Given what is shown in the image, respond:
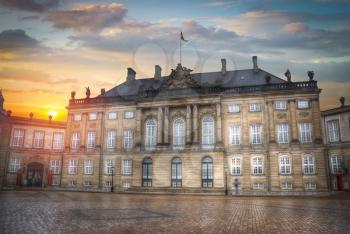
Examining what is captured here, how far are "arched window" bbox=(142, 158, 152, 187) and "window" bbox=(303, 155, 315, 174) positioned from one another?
808 inches

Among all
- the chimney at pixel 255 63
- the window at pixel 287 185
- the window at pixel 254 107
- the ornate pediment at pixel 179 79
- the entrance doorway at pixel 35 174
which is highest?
the chimney at pixel 255 63

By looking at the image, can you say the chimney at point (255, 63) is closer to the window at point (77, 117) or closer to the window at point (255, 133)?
the window at point (255, 133)

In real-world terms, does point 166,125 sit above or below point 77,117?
below

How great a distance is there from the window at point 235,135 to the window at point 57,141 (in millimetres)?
30868

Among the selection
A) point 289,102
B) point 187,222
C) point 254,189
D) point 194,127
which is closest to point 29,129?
point 194,127

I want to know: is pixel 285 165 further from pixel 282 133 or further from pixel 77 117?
pixel 77 117

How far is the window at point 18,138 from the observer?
1909 inches

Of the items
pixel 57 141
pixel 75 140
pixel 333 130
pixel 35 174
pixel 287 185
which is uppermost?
pixel 333 130

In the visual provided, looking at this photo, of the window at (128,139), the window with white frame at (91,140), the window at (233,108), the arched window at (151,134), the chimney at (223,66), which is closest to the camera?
the window at (233,108)

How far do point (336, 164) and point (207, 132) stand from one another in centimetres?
1871

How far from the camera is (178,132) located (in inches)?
1700

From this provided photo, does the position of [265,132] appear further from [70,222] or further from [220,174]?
[70,222]

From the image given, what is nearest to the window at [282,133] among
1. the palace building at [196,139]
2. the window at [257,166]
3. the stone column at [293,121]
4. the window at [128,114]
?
the palace building at [196,139]

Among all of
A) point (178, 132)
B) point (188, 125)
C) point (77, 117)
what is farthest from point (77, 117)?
point (188, 125)
